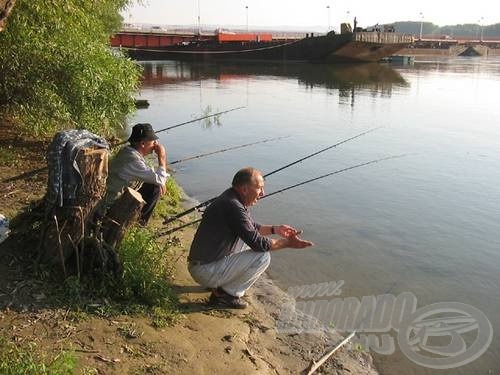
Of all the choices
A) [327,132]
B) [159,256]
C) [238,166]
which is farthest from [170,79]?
[159,256]

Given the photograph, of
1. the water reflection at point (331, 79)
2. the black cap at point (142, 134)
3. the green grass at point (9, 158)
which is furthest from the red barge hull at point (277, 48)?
the black cap at point (142, 134)

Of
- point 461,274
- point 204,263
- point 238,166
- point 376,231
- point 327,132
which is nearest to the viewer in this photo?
point 204,263

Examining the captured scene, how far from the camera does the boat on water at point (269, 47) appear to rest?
5397cm

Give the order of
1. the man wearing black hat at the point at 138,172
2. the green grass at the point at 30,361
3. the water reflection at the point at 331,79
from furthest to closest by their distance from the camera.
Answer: the water reflection at the point at 331,79 → the man wearing black hat at the point at 138,172 → the green grass at the point at 30,361

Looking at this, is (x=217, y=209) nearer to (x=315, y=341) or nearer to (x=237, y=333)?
(x=237, y=333)

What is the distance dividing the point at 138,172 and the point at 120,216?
1.17 metres

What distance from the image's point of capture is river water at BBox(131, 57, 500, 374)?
7.11 metres

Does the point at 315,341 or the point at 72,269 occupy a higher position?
the point at 72,269

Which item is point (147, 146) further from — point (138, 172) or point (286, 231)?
point (286, 231)

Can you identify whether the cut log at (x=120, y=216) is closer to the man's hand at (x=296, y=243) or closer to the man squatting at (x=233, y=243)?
the man squatting at (x=233, y=243)

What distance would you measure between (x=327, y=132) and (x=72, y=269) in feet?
44.6

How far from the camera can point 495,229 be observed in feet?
29.7

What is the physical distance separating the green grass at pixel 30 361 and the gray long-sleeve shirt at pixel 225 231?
175 cm
